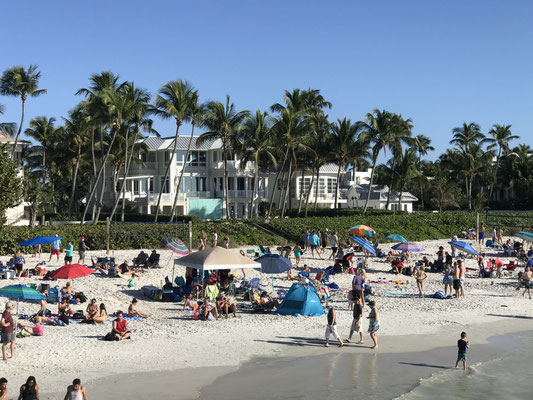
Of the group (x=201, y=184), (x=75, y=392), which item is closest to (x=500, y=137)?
(x=201, y=184)

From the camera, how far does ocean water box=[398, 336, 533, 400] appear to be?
50.1ft

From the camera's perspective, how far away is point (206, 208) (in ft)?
199

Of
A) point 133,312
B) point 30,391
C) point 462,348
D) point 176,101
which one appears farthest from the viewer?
point 176,101

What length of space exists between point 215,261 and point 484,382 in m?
10.2

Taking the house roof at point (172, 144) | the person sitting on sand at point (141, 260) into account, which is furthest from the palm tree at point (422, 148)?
the person sitting on sand at point (141, 260)

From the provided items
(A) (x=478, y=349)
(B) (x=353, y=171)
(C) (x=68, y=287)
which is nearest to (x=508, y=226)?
(B) (x=353, y=171)

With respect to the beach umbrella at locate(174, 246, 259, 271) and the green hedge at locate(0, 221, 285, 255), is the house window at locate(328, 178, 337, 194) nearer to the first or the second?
the green hedge at locate(0, 221, 285, 255)

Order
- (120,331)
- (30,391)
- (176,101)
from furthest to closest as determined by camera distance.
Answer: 1. (176,101)
2. (120,331)
3. (30,391)

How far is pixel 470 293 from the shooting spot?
28.5 metres

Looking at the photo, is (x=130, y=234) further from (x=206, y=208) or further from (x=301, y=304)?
(x=206, y=208)

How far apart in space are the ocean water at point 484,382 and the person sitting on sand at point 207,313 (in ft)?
26.6

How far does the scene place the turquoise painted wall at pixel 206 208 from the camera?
6009 cm

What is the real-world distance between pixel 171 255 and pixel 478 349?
1861cm

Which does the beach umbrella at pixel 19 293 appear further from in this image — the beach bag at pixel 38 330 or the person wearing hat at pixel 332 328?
the person wearing hat at pixel 332 328
